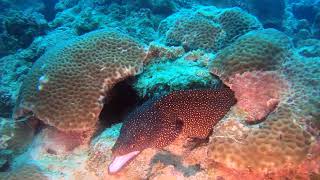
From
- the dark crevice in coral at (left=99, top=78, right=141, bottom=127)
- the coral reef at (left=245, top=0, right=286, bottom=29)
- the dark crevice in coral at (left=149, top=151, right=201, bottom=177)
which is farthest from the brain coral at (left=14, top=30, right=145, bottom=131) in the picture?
the coral reef at (left=245, top=0, right=286, bottom=29)

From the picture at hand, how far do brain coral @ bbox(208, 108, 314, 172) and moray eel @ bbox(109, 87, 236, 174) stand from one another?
15.6 inches

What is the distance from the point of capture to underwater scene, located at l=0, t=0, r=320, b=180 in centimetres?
339

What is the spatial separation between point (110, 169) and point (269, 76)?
2337 mm

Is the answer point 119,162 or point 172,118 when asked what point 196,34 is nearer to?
point 172,118

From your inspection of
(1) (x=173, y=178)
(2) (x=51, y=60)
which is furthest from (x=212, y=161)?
(2) (x=51, y=60)

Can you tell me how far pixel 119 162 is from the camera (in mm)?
3734

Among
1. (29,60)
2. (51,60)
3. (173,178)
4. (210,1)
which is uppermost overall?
(51,60)

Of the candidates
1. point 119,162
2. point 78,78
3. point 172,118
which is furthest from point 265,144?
point 78,78

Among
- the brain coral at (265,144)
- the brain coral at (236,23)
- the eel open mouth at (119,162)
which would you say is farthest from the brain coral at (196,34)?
the eel open mouth at (119,162)

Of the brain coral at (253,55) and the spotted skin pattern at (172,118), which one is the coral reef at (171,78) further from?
the spotted skin pattern at (172,118)

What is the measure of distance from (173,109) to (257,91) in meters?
1.08

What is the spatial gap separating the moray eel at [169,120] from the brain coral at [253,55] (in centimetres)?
42

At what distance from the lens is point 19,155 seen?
200 inches

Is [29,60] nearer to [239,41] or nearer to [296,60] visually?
[239,41]
